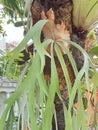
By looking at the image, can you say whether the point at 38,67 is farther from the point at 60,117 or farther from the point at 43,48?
the point at 60,117

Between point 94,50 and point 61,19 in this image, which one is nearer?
point 61,19

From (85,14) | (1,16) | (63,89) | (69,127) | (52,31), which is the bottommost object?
(69,127)

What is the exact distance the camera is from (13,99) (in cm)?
92

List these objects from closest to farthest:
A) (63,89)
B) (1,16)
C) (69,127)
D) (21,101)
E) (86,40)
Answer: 1. (69,127)
2. (21,101)
3. (63,89)
4. (86,40)
5. (1,16)

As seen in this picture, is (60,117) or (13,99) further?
(60,117)

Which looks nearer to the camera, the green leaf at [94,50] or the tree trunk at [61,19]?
the tree trunk at [61,19]

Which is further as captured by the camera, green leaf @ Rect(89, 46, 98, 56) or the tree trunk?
green leaf @ Rect(89, 46, 98, 56)

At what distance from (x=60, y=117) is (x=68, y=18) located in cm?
39

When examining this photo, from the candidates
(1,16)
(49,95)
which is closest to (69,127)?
(49,95)

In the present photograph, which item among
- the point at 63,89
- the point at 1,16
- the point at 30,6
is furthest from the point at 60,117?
the point at 1,16

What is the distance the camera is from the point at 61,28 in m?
1.21

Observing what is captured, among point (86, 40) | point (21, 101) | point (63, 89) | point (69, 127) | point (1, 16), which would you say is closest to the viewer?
point (69, 127)

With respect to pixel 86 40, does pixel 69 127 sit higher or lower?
lower

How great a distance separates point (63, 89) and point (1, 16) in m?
2.11
